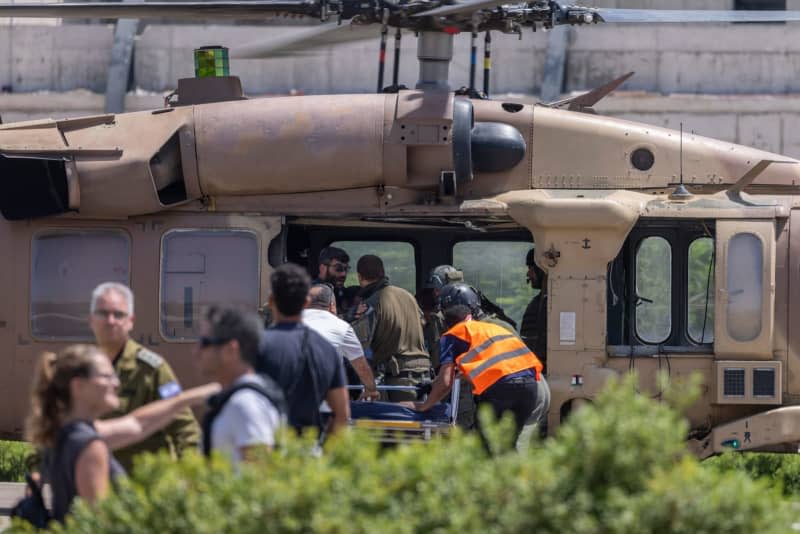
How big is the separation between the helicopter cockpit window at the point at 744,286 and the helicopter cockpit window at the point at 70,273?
4.37 meters

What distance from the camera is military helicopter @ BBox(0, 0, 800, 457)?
1028 cm

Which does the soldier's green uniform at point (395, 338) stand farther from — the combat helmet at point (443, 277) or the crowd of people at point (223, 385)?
the crowd of people at point (223, 385)

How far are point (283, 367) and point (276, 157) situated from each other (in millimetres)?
4022

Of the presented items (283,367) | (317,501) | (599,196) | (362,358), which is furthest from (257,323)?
(599,196)

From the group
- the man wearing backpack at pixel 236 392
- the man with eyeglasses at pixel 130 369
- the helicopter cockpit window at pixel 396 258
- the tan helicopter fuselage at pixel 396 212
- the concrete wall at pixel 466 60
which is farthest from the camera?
the concrete wall at pixel 466 60

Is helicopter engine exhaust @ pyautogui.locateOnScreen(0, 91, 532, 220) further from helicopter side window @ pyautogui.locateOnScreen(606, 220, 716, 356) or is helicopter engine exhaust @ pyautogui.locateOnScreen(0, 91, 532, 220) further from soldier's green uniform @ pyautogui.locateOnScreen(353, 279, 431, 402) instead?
helicopter side window @ pyautogui.locateOnScreen(606, 220, 716, 356)

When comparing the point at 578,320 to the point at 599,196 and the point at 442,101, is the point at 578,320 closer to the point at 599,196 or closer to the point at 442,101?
the point at 599,196

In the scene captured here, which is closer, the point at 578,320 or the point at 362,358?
the point at 362,358

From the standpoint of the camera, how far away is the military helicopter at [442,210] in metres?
10.3

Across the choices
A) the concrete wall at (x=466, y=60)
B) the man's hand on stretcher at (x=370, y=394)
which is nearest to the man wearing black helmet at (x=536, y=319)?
the man's hand on stretcher at (x=370, y=394)

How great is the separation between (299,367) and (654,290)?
482 centimetres

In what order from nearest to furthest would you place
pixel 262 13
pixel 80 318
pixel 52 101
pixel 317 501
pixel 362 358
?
pixel 317 501 < pixel 362 358 < pixel 262 13 < pixel 80 318 < pixel 52 101

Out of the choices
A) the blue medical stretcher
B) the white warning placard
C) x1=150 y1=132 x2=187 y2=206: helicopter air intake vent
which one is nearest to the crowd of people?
the blue medical stretcher

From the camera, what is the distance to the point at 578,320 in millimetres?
10336
